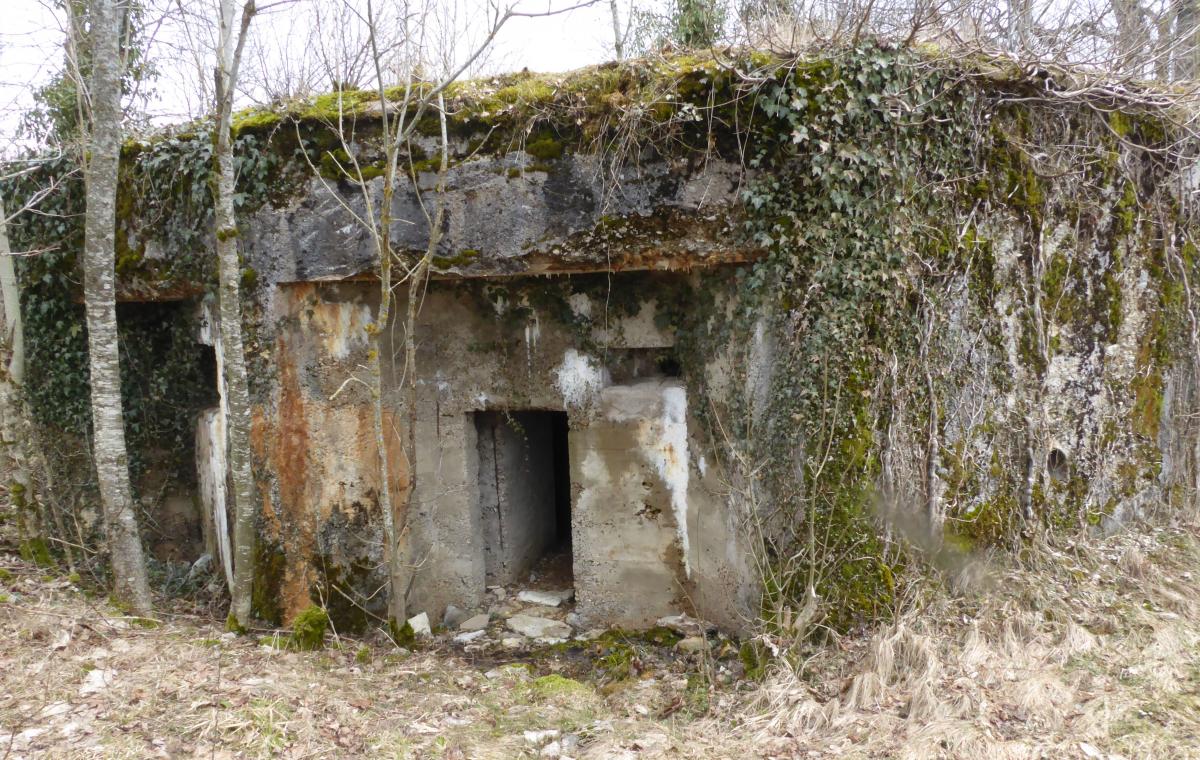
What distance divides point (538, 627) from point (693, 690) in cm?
166

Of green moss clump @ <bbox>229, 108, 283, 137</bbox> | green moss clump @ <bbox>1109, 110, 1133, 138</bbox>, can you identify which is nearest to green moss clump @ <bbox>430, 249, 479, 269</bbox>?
green moss clump @ <bbox>229, 108, 283, 137</bbox>

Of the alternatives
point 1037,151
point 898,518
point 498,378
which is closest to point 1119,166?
point 1037,151

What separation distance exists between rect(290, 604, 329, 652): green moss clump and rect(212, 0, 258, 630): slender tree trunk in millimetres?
492

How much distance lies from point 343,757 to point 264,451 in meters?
2.79

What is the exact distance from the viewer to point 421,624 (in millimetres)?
5941

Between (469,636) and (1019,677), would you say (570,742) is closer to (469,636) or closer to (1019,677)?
(469,636)

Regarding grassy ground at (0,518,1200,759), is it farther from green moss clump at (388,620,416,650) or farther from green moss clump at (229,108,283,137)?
green moss clump at (229,108,283,137)

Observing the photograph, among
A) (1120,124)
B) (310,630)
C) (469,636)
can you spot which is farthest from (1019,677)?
(310,630)

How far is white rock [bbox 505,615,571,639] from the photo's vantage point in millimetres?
5934

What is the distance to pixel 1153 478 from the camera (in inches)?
243

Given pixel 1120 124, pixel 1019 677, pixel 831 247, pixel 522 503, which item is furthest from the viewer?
pixel 522 503

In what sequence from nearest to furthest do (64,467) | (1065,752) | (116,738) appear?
(116,738) → (1065,752) → (64,467)

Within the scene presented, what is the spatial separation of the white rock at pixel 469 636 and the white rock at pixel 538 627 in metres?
0.24

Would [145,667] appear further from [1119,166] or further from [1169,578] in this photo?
[1119,166]
